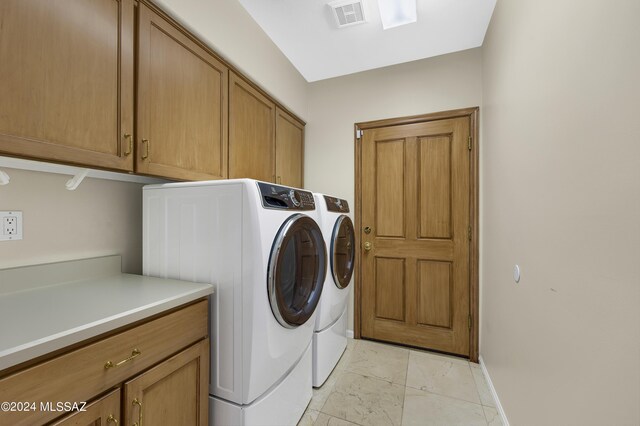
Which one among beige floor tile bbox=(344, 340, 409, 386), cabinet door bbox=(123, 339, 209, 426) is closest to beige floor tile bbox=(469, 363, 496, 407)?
beige floor tile bbox=(344, 340, 409, 386)

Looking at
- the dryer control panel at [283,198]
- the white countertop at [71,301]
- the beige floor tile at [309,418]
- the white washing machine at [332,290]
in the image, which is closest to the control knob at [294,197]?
the dryer control panel at [283,198]

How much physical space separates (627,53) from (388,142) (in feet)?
6.21

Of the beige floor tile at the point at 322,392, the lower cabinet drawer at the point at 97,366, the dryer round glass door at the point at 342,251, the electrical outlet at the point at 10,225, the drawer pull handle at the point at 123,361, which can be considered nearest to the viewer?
the lower cabinet drawer at the point at 97,366

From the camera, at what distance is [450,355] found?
2.31 m

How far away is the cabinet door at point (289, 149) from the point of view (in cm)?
234

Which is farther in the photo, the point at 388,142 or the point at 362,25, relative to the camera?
the point at 388,142

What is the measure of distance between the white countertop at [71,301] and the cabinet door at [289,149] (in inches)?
52.4

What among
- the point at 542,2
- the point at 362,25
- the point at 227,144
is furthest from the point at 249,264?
the point at 362,25

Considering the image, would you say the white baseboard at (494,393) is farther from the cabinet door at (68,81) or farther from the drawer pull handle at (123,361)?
the cabinet door at (68,81)

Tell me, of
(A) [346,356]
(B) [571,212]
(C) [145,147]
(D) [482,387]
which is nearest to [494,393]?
(D) [482,387]

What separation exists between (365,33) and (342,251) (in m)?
1.66

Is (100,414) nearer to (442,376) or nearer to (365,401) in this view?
(365,401)

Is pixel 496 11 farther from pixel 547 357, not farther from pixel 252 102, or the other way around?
pixel 547 357

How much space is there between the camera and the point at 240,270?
1.13m
